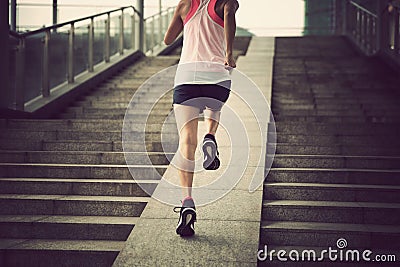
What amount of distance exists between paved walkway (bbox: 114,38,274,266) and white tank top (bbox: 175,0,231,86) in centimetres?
104

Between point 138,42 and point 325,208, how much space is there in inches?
402

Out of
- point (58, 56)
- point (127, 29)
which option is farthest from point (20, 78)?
point (127, 29)

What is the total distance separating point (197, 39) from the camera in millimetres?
4047

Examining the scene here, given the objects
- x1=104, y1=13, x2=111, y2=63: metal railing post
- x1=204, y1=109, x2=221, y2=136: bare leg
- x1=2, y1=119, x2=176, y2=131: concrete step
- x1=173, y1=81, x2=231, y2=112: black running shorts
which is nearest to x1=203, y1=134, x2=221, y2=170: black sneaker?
x1=204, y1=109, x2=221, y2=136: bare leg

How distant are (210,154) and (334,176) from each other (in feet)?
6.19

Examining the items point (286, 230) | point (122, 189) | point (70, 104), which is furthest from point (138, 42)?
point (286, 230)

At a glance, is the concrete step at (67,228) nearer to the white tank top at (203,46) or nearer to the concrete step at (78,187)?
the concrete step at (78,187)

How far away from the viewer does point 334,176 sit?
5543 mm

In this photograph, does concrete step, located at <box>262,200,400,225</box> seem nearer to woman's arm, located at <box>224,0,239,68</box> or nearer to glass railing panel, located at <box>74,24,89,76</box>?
woman's arm, located at <box>224,0,239,68</box>

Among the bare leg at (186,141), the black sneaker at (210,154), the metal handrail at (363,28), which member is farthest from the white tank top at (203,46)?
the metal handrail at (363,28)

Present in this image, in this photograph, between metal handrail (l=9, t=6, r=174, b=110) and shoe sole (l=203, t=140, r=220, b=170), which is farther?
metal handrail (l=9, t=6, r=174, b=110)

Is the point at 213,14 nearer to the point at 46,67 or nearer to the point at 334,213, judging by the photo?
the point at 334,213

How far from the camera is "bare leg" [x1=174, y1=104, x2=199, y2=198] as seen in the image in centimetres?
407

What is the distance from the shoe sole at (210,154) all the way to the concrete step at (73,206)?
114cm
